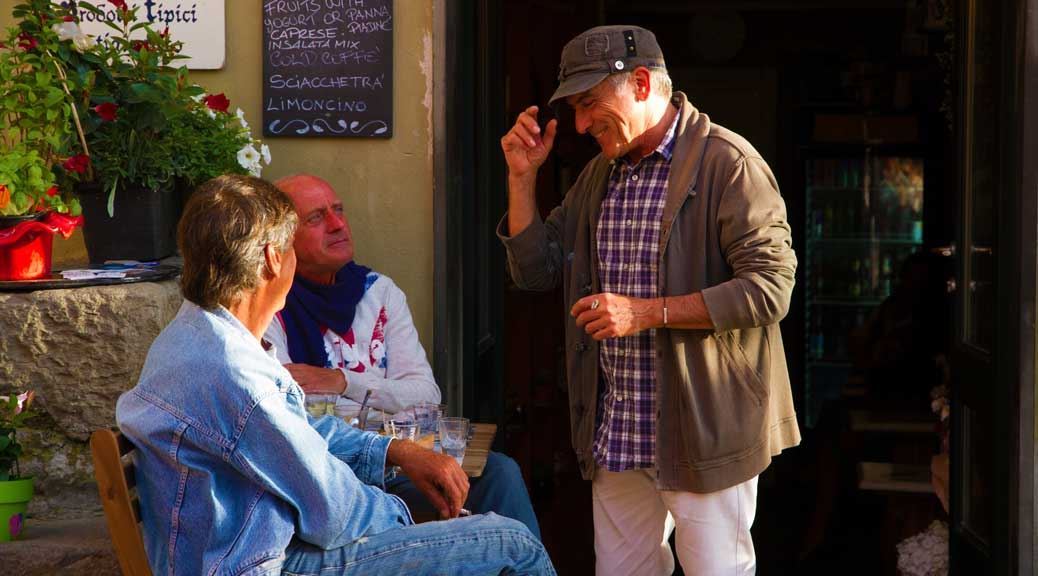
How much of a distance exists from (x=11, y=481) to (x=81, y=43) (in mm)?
1261

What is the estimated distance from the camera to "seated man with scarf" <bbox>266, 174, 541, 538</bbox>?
11.8 ft

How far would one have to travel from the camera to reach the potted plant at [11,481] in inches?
125

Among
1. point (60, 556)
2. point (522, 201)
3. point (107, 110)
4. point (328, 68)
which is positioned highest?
point (328, 68)

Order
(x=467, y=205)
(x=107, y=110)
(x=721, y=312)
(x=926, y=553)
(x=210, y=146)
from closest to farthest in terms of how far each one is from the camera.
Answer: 1. (x=721, y=312)
2. (x=107, y=110)
3. (x=210, y=146)
4. (x=467, y=205)
5. (x=926, y=553)

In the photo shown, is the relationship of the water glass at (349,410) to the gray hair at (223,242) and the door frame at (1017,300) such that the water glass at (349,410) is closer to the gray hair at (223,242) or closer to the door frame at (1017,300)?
the gray hair at (223,242)

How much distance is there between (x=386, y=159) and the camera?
157 inches

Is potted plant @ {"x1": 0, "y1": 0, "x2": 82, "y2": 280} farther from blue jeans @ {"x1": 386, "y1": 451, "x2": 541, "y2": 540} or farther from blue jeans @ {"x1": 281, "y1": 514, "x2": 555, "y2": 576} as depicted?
blue jeans @ {"x1": 281, "y1": 514, "x2": 555, "y2": 576}

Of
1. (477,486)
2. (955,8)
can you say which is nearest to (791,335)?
(955,8)

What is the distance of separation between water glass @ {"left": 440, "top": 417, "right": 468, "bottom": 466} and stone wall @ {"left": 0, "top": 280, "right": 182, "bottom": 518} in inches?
37.5

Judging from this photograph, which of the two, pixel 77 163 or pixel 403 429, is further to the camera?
pixel 77 163

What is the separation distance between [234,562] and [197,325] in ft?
1.44

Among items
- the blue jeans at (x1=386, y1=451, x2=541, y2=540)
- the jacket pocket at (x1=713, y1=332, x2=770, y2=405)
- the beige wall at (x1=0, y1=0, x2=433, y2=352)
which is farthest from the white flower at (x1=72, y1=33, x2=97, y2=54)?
the jacket pocket at (x1=713, y1=332, x2=770, y2=405)

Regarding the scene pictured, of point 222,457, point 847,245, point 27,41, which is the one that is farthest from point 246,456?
point 847,245

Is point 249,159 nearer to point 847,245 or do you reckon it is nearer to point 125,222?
point 125,222
